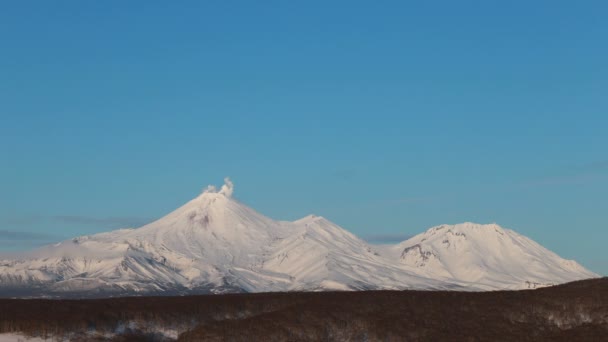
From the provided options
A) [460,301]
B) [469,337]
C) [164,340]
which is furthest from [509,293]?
[164,340]

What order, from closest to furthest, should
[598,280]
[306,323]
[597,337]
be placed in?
[597,337] → [306,323] → [598,280]

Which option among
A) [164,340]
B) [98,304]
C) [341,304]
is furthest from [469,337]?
[98,304]

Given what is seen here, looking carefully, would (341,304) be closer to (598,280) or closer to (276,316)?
(276,316)

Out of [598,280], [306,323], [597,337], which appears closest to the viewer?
[597,337]

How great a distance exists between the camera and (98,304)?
399 ft

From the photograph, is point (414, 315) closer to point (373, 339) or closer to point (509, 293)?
point (373, 339)

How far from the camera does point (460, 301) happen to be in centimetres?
11738

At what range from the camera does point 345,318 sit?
11256cm

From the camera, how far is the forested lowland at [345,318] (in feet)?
359

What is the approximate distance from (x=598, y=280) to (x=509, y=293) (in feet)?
35.7

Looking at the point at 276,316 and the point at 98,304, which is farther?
the point at 98,304

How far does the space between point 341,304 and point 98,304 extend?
29969 millimetres

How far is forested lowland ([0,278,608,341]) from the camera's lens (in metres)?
109

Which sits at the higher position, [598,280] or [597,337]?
[598,280]
